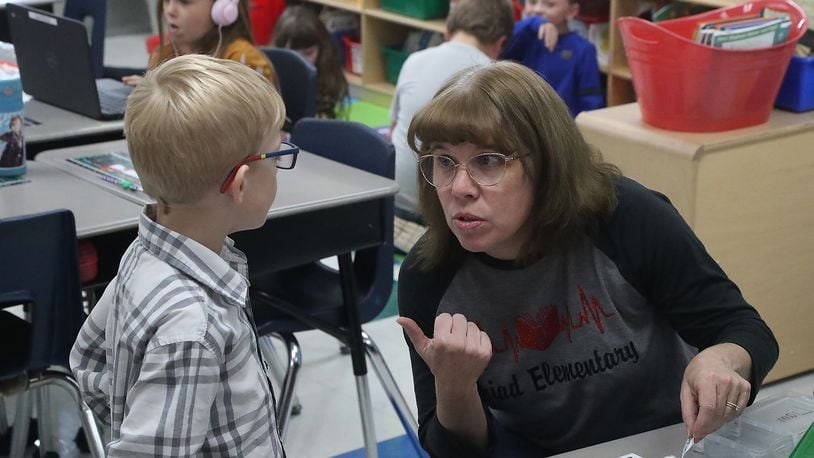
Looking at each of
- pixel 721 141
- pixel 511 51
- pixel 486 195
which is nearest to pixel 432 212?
pixel 486 195

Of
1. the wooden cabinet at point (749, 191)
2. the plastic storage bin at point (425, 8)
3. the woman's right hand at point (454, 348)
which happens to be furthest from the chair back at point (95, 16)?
the woman's right hand at point (454, 348)

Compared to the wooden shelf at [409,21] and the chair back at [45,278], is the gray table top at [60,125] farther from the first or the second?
the wooden shelf at [409,21]

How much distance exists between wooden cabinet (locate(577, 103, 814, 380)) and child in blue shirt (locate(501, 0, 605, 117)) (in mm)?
1109

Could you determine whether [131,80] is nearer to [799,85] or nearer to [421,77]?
[421,77]

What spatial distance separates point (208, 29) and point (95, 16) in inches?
32.8

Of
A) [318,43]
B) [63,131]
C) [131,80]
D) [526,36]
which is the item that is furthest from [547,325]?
[318,43]

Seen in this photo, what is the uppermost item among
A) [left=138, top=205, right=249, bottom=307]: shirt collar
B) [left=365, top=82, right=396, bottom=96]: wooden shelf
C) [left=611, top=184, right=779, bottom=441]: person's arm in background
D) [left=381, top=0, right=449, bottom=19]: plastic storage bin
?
[left=138, top=205, right=249, bottom=307]: shirt collar

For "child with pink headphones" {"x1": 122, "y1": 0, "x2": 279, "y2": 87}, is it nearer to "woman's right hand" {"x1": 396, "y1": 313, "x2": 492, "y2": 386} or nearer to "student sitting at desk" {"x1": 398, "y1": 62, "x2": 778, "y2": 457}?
"student sitting at desk" {"x1": 398, "y1": 62, "x2": 778, "y2": 457}

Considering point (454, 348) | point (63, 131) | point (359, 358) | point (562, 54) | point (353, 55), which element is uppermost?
point (454, 348)

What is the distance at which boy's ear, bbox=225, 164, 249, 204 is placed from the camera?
4.15ft

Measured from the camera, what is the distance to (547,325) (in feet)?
4.88

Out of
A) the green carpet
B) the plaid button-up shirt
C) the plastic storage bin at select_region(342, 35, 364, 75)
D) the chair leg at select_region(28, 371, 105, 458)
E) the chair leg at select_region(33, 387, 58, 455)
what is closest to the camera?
the plaid button-up shirt

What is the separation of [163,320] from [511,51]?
9.80 ft

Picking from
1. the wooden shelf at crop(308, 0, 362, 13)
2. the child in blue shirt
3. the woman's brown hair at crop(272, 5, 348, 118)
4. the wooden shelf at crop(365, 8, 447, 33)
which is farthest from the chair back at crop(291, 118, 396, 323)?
the wooden shelf at crop(308, 0, 362, 13)
